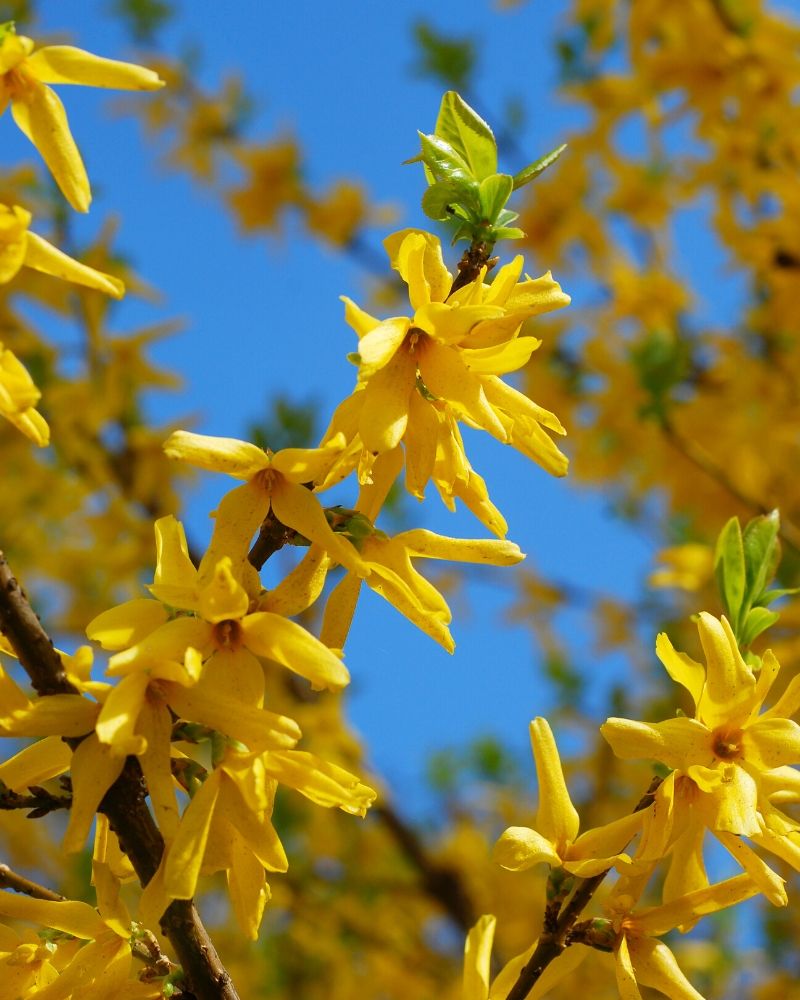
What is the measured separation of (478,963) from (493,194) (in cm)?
87

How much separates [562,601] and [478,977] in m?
4.24

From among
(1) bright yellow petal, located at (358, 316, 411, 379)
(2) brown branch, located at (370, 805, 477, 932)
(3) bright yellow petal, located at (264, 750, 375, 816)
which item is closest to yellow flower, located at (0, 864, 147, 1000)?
(3) bright yellow petal, located at (264, 750, 375, 816)

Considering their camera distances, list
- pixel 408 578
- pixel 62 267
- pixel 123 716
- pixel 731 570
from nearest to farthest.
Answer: pixel 123 716 < pixel 62 267 < pixel 408 578 < pixel 731 570

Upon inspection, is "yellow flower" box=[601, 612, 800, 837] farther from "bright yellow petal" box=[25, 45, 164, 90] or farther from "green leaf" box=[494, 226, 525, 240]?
"bright yellow petal" box=[25, 45, 164, 90]

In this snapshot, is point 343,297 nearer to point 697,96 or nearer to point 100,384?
point 100,384

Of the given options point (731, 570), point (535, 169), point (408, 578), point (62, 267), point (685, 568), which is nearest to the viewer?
point (62, 267)

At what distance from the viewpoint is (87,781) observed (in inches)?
39.2

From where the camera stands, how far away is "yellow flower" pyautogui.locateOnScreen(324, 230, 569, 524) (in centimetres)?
107

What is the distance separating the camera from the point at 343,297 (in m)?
1.08

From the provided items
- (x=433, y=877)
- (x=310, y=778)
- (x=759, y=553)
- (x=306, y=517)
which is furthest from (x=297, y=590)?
(x=433, y=877)

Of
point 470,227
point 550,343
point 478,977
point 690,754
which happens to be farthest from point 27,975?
point 550,343

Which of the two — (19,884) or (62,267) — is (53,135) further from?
(19,884)

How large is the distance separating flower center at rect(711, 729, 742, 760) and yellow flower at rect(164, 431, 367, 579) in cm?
43

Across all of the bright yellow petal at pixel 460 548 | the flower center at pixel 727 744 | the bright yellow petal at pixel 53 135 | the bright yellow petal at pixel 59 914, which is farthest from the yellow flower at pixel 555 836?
the bright yellow petal at pixel 53 135
